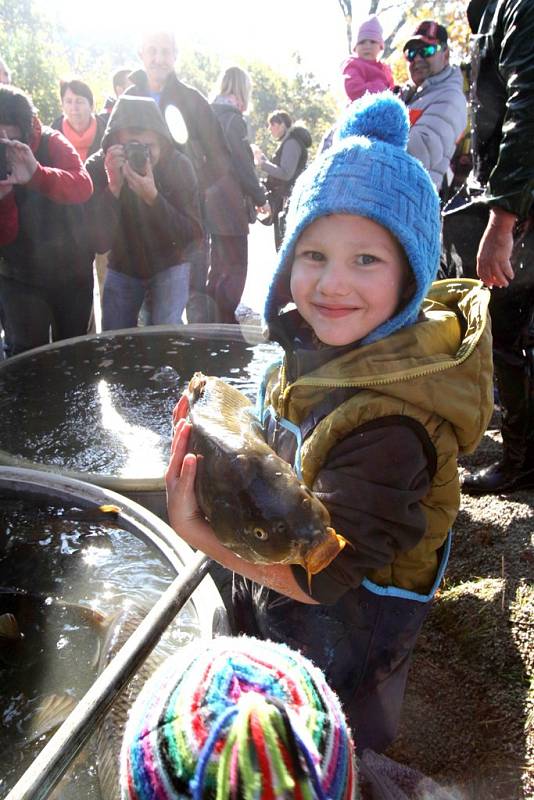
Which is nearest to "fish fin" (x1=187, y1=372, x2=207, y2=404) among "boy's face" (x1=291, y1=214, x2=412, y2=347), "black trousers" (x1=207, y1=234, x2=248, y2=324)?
"boy's face" (x1=291, y1=214, x2=412, y2=347)

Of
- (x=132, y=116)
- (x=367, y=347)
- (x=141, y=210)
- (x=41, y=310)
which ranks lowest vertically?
(x=41, y=310)

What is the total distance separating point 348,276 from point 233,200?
4746 mm

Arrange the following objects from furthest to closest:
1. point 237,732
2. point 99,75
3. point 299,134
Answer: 1. point 99,75
2. point 299,134
3. point 237,732

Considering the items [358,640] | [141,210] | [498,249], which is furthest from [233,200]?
[358,640]

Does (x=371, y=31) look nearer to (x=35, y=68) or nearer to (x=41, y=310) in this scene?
(x=41, y=310)

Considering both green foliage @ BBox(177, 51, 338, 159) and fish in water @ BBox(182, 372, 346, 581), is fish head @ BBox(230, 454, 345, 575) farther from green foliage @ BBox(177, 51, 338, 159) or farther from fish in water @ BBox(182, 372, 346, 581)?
green foliage @ BBox(177, 51, 338, 159)

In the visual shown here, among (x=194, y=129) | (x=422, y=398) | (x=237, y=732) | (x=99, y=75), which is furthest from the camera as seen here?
(x=99, y=75)

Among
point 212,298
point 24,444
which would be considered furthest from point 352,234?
point 212,298

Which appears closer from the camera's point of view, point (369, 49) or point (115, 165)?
point (115, 165)

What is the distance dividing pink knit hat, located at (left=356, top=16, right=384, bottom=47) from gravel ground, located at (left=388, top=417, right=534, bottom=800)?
4.44 metres

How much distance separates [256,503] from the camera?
1170mm

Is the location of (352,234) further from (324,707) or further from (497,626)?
(497,626)

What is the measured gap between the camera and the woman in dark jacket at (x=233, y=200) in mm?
5695

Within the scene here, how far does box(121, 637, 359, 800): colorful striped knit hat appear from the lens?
70 centimetres
